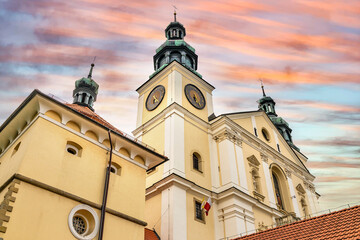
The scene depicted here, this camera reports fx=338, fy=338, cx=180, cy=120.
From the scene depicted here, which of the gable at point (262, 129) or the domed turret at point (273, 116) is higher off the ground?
the domed turret at point (273, 116)

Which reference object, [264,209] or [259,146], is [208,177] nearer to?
[264,209]

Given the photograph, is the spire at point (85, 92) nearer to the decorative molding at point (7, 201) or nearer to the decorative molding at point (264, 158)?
the decorative molding at point (264, 158)

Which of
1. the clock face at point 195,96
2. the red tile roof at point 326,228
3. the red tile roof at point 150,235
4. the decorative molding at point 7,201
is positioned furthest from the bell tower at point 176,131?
the decorative molding at point 7,201

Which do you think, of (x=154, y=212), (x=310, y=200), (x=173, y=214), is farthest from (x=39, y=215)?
(x=310, y=200)

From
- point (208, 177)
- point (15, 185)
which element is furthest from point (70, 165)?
point (208, 177)

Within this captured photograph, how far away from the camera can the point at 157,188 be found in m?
19.0

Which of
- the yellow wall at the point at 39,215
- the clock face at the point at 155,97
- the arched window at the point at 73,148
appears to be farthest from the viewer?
the clock face at the point at 155,97

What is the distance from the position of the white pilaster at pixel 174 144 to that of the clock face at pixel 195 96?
238 cm

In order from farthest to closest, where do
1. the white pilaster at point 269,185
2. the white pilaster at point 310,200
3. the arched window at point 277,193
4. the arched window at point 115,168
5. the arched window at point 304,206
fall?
the white pilaster at point 310,200, the arched window at point 304,206, the arched window at point 277,193, the white pilaster at point 269,185, the arched window at point 115,168

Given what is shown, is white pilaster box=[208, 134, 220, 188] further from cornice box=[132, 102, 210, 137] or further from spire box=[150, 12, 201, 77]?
spire box=[150, 12, 201, 77]

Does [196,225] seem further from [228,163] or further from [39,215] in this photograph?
[39,215]

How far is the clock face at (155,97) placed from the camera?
2462 cm

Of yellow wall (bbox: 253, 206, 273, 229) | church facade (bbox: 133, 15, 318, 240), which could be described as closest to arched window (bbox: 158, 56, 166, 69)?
church facade (bbox: 133, 15, 318, 240)

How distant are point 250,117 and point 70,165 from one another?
17.6 m
